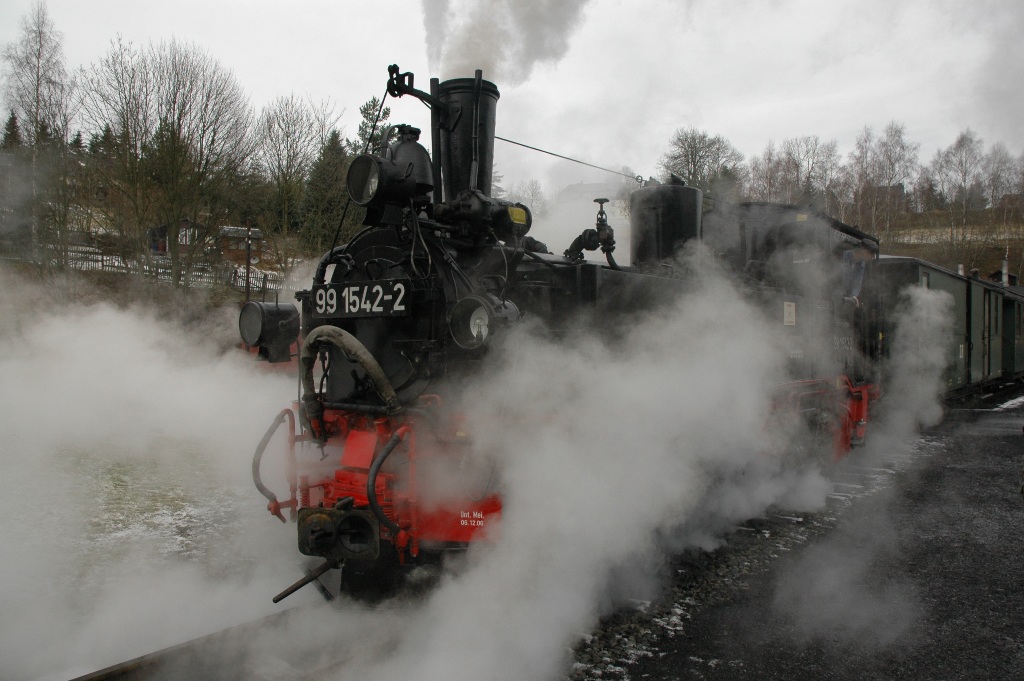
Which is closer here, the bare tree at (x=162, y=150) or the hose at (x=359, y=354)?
the hose at (x=359, y=354)

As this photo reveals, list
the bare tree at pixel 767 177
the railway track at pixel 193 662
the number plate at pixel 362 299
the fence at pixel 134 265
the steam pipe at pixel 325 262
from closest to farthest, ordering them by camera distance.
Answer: the railway track at pixel 193 662 < the number plate at pixel 362 299 < the steam pipe at pixel 325 262 < the fence at pixel 134 265 < the bare tree at pixel 767 177

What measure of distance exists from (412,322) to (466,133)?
1.14 m

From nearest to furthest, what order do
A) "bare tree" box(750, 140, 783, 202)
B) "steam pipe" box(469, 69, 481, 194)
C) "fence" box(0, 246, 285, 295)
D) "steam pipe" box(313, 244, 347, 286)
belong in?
1. "steam pipe" box(469, 69, 481, 194)
2. "steam pipe" box(313, 244, 347, 286)
3. "fence" box(0, 246, 285, 295)
4. "bare tree" box(750, 140, 783, 202)

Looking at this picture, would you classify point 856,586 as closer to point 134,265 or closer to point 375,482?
point 375,482

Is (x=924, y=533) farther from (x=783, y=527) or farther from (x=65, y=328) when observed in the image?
(x=65, y=328)

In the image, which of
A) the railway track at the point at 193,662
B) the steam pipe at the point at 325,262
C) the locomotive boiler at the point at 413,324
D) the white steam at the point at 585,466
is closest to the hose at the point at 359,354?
the locomotive boiler at the point at 413,324

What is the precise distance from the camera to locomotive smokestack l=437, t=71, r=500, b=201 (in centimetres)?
399

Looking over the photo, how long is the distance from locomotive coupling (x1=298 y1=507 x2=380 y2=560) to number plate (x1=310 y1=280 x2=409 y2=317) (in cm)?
104

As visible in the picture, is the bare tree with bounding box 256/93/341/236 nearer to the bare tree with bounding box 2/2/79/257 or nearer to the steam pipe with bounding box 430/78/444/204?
the bare tree with bounding box 2/2/79/257

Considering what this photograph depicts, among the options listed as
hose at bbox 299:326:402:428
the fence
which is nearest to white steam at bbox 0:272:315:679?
hose at bbox 299:326:402:428

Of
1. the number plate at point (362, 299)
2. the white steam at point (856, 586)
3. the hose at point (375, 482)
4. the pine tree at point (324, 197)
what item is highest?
the pine tree at point (324, 197)

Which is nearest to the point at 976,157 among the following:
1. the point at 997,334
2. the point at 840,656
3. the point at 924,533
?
the point at 997,334

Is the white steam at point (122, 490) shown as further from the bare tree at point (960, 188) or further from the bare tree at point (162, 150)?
the bare tree at point (960, 188)

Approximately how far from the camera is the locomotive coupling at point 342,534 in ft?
10.8
